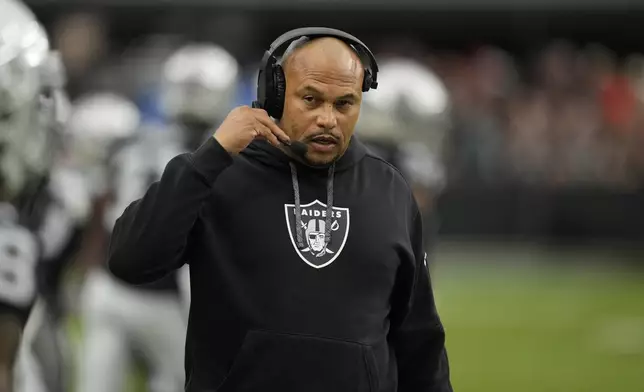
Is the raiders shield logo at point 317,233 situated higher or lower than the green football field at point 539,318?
higher

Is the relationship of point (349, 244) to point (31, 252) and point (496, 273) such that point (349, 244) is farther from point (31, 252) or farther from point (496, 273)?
point (496, 273)

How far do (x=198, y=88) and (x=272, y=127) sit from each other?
11.8 feet

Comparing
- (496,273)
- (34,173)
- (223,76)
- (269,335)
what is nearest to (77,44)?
(496,273)

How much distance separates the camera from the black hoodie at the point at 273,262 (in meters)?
2.93

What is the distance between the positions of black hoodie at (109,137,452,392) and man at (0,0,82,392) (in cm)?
40

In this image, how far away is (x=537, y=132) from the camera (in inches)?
637

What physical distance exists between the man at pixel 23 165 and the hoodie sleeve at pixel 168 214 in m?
0.44

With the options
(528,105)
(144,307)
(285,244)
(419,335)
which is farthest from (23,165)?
(528,105)

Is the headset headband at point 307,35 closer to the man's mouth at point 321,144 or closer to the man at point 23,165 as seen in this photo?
the man's mouth at point 321,144

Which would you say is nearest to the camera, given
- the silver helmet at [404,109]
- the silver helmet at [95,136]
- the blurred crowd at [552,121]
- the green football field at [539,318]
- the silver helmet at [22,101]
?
the silver helmet at [22,101]

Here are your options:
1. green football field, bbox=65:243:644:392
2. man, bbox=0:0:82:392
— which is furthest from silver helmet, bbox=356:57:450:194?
man, bbox=0:0:82:392

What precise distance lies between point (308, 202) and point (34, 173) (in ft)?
3.38

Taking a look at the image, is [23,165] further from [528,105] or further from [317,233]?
[528,105]

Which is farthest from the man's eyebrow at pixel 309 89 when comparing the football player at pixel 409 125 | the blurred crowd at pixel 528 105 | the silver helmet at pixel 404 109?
the blurred crowd at pixel 528 105
